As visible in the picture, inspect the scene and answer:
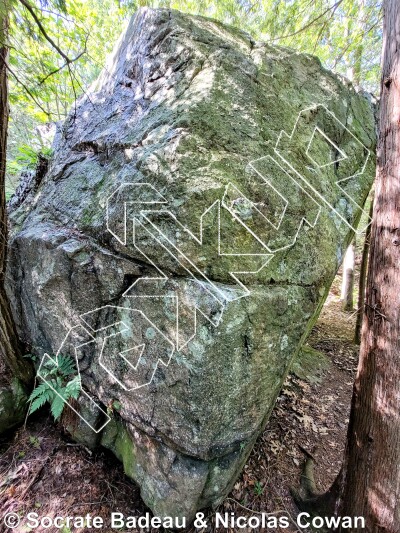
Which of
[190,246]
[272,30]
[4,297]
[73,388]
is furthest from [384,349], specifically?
[272,30]

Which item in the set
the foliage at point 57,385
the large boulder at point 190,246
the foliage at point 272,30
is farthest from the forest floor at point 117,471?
the foliage at point 272,30

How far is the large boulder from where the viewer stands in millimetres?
2324

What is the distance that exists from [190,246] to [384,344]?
6.04 ft

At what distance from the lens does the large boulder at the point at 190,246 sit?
232 cm

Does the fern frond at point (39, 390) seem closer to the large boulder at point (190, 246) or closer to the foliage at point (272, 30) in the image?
the large boulder at point (190, 246)

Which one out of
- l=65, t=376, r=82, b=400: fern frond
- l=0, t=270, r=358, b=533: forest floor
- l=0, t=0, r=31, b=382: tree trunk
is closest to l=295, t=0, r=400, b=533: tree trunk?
l=0, t=270, r=358, b=533: forest floor

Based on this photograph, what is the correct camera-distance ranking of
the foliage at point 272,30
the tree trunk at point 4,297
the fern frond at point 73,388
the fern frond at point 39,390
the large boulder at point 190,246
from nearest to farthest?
1. the large boulder at point 190,246
2. the tree trunk at point 4,297
3. the fern frond at point 73,388
4. the fern frond at point 39,390
5. the foliage at point 272,30

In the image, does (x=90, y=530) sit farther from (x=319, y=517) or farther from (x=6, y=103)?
(x=6, y=103)

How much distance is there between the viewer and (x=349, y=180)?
3320mm

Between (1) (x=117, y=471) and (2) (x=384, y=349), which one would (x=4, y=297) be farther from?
(2) (x=384, y=349)

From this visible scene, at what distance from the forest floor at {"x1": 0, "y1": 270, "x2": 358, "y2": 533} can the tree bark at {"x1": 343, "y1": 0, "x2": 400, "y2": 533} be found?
1.26ft

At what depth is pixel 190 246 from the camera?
90.8 inches

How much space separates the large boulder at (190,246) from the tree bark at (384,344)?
0.63 m

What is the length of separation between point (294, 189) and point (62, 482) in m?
4.09
